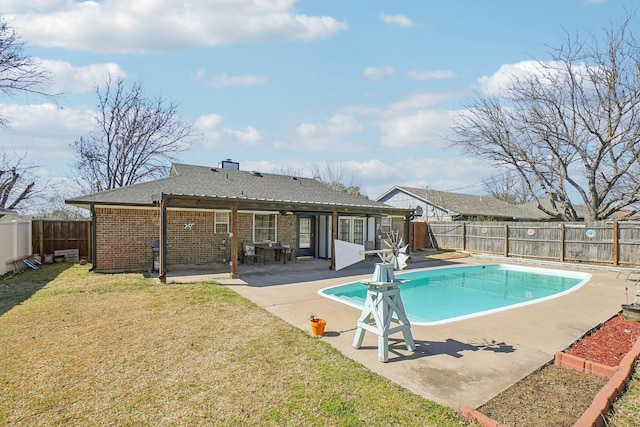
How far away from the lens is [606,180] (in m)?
17.6

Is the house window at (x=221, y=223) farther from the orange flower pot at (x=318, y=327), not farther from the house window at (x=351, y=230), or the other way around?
the orange flower pot at (x=318, y=327)

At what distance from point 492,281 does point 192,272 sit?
10.7m

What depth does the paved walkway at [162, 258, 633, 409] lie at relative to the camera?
12.8 ft

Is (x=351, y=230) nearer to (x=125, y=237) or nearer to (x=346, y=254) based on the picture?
(x=125, y=237)

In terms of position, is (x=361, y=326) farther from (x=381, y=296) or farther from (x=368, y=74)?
(x=368, y=74)

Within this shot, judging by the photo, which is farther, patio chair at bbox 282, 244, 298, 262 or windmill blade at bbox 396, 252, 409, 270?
patio chair at bbox 282, 244, 298, 262

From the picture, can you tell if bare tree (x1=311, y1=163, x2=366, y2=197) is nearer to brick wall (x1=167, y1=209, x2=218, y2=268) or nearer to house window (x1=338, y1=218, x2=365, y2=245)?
house window (x1=338, y1=218, x2=365, y2=245)

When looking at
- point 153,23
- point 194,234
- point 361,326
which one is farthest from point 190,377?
point 194,234

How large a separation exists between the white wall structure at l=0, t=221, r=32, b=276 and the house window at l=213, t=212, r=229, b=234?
248 inches

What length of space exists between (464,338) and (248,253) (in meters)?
9.55

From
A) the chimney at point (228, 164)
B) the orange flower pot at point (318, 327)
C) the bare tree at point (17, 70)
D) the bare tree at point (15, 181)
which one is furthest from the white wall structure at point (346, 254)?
the bare tree at point (15, 181)

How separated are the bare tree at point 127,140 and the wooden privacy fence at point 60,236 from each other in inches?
479

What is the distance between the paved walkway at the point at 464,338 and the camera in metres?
3.91

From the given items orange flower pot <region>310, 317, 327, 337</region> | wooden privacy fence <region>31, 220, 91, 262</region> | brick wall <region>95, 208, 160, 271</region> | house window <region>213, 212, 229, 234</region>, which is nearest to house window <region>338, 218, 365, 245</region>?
house window <region>213, 212, 229, 234</region>
